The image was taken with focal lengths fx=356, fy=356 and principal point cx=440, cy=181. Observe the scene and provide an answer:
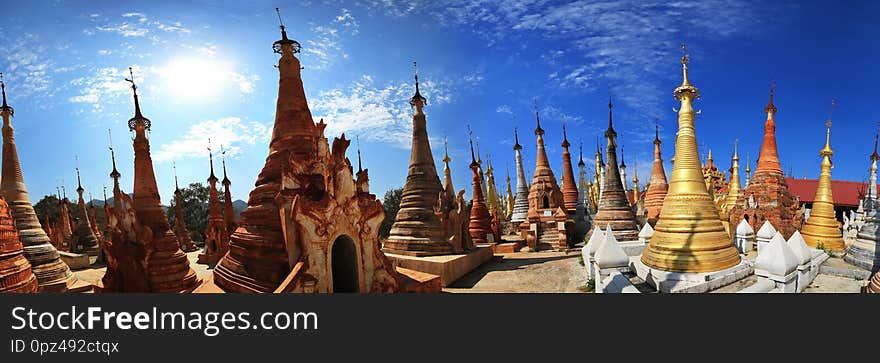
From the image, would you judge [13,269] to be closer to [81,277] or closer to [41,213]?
[81,277]

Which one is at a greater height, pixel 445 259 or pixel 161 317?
pixel 161 317

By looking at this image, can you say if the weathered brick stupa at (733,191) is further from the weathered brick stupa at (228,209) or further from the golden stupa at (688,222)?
the weathered brick stupa at (228,209)

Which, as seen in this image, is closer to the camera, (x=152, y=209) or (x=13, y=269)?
(x=13, y=269)

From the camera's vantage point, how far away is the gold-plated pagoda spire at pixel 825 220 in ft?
49.6

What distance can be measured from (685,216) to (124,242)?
16491 mm

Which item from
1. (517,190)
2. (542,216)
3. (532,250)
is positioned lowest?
(532,250)

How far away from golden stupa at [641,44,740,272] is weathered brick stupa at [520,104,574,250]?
1262cm

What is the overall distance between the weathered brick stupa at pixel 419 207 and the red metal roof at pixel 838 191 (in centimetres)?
3872

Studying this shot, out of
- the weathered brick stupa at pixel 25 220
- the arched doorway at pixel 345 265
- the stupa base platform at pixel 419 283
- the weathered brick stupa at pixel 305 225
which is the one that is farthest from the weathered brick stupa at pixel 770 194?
the weathered brick stupa at pixel 25 220

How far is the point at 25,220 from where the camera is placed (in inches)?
535

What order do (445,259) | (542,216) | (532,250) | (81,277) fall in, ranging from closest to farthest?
(445,259), (81,277), (532,250), (542,216)

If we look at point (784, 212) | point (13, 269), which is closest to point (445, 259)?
point (13, 269)

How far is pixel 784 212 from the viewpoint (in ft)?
58.0

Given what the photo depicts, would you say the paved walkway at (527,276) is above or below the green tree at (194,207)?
below
